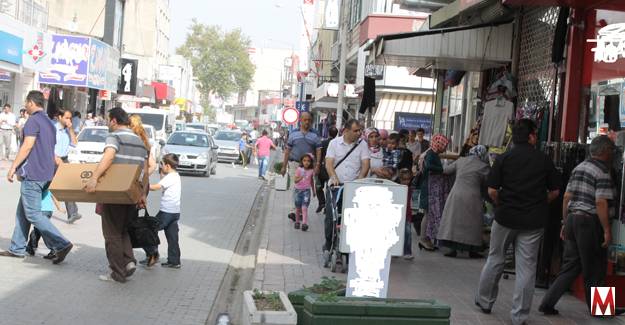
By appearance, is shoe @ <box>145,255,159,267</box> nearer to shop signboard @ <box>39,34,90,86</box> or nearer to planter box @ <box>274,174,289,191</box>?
planter box @ <box>274,174,289,191</box>

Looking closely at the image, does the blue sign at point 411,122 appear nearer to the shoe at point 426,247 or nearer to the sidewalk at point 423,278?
the sidewalk at point 423,278

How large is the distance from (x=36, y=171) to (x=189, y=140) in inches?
855

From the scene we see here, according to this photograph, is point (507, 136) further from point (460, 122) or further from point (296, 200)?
point (460, 122)

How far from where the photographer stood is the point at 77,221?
15.0 metres

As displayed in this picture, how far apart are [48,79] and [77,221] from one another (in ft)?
84.2

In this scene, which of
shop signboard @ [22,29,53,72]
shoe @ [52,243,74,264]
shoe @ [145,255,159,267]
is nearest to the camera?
shoe @ [52,243,74,264]

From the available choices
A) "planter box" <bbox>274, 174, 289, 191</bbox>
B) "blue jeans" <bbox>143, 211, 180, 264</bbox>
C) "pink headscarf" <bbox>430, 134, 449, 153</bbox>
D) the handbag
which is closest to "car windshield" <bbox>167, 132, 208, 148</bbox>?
"planter box" <bbox>274, 174, 289, 191</bbox>

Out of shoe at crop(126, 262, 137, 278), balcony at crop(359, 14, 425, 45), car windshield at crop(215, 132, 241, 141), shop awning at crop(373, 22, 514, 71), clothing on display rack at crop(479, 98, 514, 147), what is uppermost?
balcony at crop(359, 14, 425, 45)

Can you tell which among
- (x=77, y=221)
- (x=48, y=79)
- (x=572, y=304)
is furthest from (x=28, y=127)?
(x=48, y=79)

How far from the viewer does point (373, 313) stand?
6.06 m

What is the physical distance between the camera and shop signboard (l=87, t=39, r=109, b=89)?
41.4m

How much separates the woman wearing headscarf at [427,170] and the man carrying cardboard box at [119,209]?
4.66 metres

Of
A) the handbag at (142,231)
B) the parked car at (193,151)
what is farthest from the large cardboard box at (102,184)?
the parked car at (193,151)

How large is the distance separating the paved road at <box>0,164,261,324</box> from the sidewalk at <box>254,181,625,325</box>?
25.6 inches
